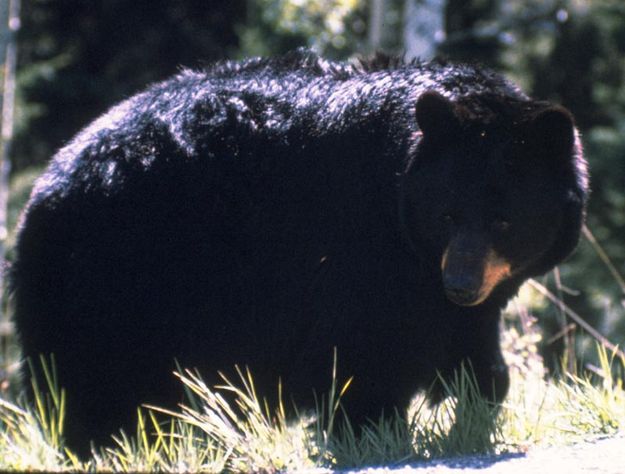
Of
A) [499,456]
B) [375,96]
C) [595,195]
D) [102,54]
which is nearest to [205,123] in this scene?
[375,96]

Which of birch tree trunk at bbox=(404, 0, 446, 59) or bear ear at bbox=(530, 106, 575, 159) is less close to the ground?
birch tree trunk at bbox=(404, 0, 446, 59)

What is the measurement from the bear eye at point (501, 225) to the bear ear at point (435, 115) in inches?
17.1

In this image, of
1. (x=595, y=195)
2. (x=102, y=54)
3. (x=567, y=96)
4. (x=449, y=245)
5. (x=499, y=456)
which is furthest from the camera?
(x=102, y=54)

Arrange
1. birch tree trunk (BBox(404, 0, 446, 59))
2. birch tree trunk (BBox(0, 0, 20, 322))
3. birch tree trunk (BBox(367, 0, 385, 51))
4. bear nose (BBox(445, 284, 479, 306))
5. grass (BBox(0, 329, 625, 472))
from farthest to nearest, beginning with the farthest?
1. birch tree trunk (BBox(367, 0, 385, 51))
2. birch tree trunk (BBox(404, 0, 446, 59))
3. birch tree trunk (BBox(0, 0, 20, 322))
4. bear nose (BBox(445, 284, 479, 306))
5. grass (BBox(0, 329, 625, 472))

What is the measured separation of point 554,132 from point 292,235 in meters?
1.24

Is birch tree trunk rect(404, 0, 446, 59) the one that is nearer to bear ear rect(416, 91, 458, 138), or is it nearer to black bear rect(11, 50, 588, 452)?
black bear rect(11, 50, 588, 452)

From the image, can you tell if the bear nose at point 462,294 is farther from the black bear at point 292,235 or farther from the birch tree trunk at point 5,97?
the birch tree trunk at point 5,97

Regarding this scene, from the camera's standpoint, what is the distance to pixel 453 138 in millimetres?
4012

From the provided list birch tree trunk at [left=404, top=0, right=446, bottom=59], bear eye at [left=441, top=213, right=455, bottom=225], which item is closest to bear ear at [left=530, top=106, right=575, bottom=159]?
bear eye at [left=441, top=213, right=455, bottom=225]

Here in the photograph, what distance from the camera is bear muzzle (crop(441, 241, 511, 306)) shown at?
3.69m

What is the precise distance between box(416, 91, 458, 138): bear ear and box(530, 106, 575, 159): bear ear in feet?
1.12

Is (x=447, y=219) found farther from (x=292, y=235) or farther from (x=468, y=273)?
(x=292, y=235)

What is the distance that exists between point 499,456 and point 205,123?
6.54 feet

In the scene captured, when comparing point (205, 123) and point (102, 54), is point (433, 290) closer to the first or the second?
point (205, 123)
